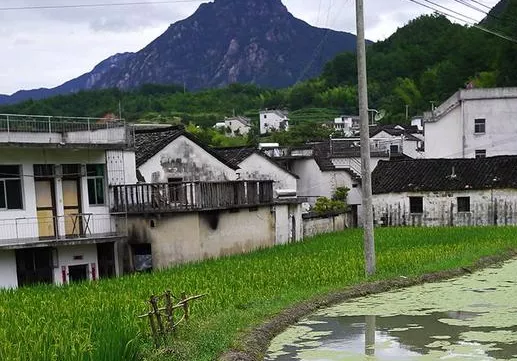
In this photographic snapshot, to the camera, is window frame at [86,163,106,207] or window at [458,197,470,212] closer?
window frame at [86,163,106,207]

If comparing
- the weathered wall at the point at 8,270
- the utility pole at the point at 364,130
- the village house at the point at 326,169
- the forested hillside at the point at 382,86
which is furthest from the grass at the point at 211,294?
the forested hillside at the point at 382,86

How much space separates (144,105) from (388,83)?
39847 millimetres

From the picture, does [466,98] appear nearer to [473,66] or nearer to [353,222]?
[353,222]

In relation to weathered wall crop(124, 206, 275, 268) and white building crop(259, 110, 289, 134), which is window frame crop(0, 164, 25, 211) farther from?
white building crop(259, 110, 289, 134)

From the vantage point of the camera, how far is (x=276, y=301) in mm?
13945

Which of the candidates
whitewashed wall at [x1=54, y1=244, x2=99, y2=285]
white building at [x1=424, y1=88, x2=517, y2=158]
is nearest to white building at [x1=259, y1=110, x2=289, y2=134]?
white building at [x1=424, y1=88, x2=517, y2=158]

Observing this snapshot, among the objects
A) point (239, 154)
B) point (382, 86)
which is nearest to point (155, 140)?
point (239, 154)

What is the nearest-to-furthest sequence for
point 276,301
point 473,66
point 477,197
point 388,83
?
point 276,301 → point 477,197 → point 473,66 → point 388,83

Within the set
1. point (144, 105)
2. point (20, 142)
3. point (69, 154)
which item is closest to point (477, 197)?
point (69, 154)

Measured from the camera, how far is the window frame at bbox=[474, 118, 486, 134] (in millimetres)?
44531

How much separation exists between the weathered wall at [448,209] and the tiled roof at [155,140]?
10.6m

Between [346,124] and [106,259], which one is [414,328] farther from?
[346,124]

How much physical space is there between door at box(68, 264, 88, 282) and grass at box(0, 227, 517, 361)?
4319 millimetres

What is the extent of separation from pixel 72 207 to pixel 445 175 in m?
21.1
